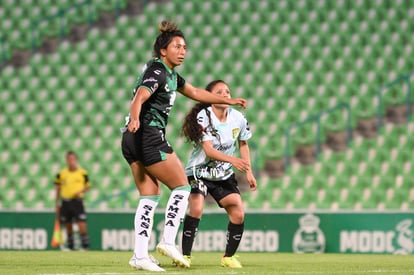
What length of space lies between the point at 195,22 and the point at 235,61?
152 centimetres

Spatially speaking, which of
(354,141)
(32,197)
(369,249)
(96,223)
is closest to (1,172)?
(32,197)

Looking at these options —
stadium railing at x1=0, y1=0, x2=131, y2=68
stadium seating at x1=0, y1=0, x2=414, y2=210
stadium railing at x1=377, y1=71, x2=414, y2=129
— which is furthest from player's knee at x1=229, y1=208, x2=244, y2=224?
stadium railing at x1=0, y1=0, x2=131, y2=68

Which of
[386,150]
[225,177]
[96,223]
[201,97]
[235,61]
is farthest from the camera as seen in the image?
[235,61]

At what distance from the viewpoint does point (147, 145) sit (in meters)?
7.65

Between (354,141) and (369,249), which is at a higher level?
(354,141)

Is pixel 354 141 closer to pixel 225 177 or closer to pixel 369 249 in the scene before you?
pixel 369 249

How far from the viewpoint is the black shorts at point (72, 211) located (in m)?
15.1

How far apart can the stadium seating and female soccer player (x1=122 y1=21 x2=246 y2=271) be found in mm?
8240

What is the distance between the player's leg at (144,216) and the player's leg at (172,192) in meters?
0.14

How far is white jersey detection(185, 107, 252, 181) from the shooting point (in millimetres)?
8906

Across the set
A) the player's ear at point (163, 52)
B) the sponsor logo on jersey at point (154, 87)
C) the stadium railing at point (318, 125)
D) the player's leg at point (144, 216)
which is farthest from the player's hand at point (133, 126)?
the stadium railing at point (318, 125)

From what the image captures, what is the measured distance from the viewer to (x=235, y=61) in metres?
19.1

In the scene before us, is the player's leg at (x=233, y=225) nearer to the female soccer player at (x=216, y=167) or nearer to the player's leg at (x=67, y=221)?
the female soccer player at (x=216, y=167)

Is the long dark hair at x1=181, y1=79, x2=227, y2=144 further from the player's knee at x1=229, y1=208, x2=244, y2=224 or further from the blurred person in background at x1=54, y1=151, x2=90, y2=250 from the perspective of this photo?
the blurred person in background at x1=54, y1=151, x2=90, y2=250
